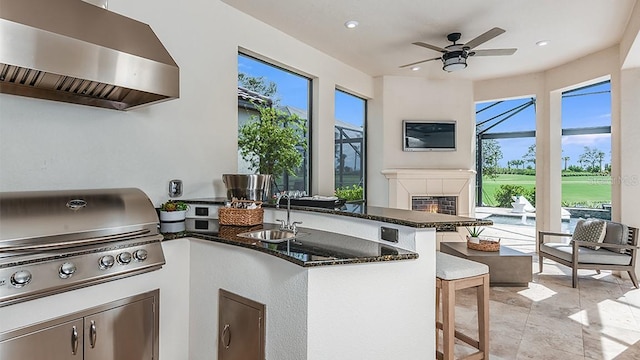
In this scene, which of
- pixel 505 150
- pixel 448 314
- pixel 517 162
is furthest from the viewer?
pixel 505 150

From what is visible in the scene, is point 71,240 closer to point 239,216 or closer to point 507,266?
point 239,216

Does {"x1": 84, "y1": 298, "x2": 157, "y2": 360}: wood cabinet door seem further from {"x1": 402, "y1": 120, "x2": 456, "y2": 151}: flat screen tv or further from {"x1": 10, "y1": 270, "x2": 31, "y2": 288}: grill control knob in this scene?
{"x1": 402, "y1": 120, "x2": 456, "y2": 151}: flat screen tv

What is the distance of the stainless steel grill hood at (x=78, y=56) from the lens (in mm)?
1460

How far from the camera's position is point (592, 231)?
422cm

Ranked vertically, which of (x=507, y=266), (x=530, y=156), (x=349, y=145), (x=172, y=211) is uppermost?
(x=349, y=145)

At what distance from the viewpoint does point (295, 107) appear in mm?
4352

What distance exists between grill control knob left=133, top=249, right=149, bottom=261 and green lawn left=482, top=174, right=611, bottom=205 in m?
6.13

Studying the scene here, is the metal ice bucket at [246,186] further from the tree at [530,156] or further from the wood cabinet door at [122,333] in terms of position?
the tree at [530,156]

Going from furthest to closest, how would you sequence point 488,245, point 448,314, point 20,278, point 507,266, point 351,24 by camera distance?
1. point 488,245
2. point 507,266
3. point 351,24
4. point 448,314
5. point 20,278

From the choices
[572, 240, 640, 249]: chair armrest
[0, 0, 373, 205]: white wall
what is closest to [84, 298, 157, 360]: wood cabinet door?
[0, 0, 373, 205]: white wall

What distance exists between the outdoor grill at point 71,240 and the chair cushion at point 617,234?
15.9 ft

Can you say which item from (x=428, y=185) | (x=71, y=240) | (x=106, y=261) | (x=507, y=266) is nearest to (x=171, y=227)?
(x=106, y=261)

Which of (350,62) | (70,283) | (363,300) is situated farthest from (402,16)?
(70,283)

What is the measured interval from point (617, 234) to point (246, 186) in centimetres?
435
